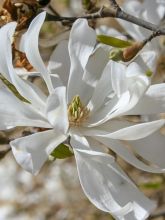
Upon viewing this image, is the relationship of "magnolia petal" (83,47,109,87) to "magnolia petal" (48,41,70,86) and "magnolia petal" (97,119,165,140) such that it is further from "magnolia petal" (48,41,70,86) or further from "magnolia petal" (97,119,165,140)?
"magnolia petal" (97,119,165,140)

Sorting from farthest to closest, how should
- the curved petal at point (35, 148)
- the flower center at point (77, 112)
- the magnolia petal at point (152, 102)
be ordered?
the flower center at point (77, 112), the magnolia petal at point (152, 102), the curved petal at point (35, 148)

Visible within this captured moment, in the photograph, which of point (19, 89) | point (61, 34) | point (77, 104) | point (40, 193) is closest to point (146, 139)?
point (77, 104)

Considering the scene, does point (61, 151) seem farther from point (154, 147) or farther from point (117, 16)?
point (117, 16)

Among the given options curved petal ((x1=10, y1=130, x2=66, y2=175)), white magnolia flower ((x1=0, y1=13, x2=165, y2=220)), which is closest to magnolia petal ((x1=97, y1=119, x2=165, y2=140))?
white magnolia flower ((x1=0, y1=13, x2=165, y2=220))

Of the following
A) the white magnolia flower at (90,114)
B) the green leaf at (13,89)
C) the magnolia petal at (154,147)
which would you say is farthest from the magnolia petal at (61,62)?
the magnolia petal at (154,147)

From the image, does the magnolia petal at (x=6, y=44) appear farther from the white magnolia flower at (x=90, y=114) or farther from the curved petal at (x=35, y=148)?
the curved petal at (x=35, y=148)
